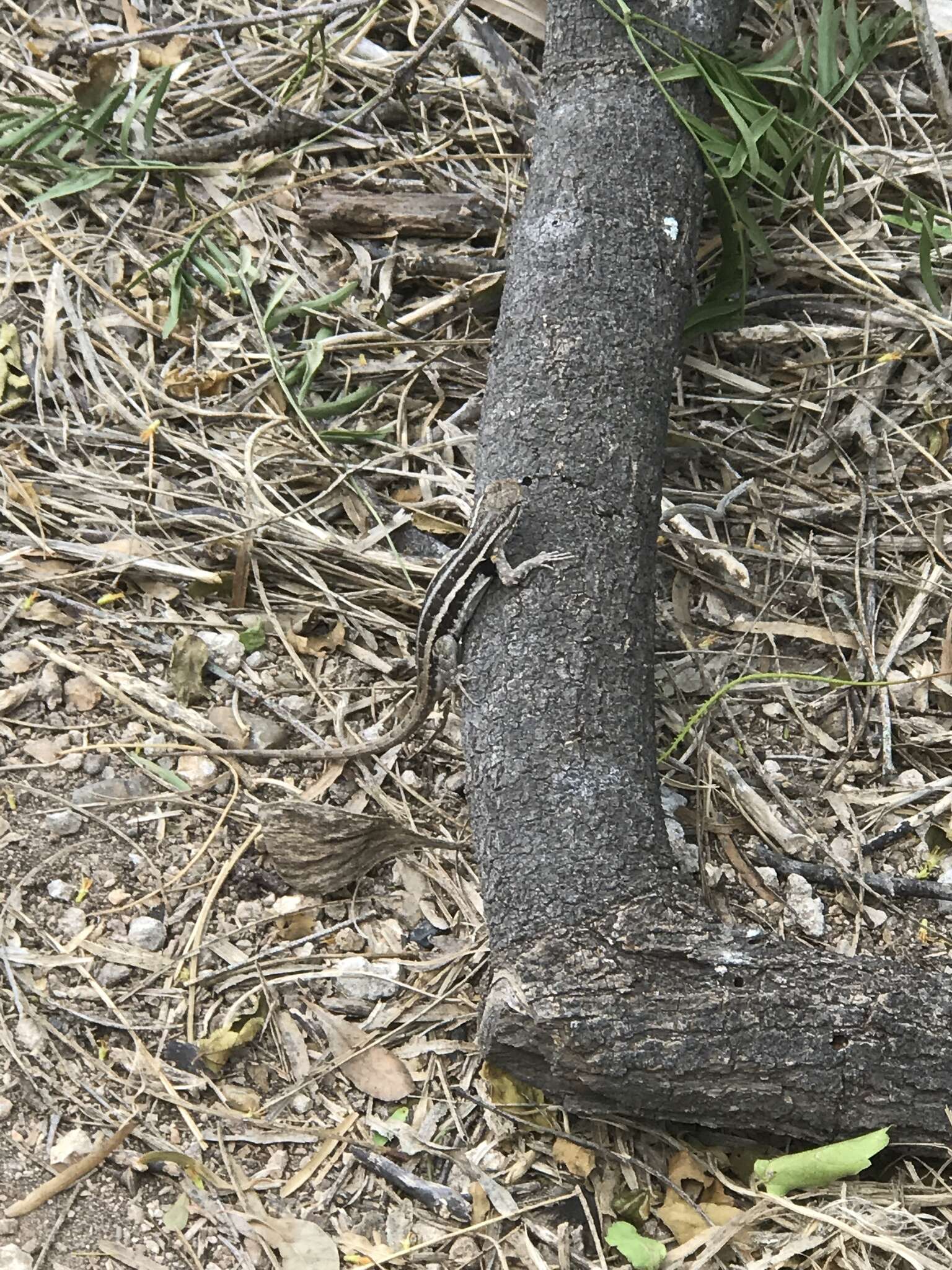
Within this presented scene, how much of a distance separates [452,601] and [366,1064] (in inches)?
50.1

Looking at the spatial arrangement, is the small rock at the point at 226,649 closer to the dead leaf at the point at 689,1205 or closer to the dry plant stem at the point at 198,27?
the dead leaf at the point at 689,1205

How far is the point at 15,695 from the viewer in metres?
3.20

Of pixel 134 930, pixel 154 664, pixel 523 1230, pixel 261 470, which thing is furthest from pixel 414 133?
pixel 523 1230

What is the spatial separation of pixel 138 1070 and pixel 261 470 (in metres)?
1.99

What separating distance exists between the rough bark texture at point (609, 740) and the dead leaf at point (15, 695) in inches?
54.6

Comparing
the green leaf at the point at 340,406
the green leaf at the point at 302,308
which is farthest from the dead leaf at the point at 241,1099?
the green leaf at the point at 302,308

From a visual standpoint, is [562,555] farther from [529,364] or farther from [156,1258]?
[156,1258]

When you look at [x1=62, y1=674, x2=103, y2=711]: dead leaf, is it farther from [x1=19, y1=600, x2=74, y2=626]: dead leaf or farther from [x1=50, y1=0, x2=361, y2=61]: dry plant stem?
[x1=50, y1=0, x2=361, y2=61]: dry plant stem

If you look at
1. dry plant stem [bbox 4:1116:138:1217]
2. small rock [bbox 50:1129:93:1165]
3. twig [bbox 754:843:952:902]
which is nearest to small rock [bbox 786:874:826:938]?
twig [bbox 754:843:952:902]

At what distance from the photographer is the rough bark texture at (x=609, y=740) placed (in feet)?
8.02

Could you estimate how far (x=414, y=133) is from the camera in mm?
4207

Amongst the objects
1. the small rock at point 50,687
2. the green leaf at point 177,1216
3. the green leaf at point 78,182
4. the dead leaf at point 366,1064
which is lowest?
the dead leaf at point 366,1064

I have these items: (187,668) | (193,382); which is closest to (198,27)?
(193,382)

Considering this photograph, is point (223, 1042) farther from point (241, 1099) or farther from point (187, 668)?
point (187, 668)
